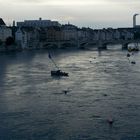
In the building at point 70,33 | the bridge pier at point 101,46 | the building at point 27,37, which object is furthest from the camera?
the building at point 70,33

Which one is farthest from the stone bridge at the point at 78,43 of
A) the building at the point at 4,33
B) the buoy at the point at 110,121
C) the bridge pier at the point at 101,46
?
the buoy at the point at 110,121

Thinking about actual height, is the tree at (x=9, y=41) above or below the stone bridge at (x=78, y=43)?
above

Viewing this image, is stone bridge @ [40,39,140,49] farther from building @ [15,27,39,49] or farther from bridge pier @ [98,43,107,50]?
building @ [15,27,39,49]

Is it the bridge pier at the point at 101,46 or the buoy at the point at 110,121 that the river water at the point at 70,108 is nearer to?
the buoy at the point at 110,121

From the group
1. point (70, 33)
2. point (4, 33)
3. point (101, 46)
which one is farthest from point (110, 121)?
point (70, 33)

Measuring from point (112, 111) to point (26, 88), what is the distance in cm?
545

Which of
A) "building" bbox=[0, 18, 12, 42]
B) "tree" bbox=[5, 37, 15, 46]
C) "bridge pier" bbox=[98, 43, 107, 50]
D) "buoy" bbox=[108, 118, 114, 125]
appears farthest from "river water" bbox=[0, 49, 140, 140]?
"building" bbox=[0, 18, 12, 42]

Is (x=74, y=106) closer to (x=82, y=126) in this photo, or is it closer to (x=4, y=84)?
(x=82, y=126)

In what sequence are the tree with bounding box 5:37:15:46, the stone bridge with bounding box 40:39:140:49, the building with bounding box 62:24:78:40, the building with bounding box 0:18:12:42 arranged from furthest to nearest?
the building with bounding box 62:24:78:40 → the stone bridge with bounding box 40:39:140:49 → the building with bounding box 0:18:12:42 → the tree with bounding box 5:37:15:46

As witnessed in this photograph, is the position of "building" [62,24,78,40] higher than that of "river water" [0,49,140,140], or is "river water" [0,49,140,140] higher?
"building" [62,24,78,40]

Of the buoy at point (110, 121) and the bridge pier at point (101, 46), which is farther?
the bridge pier at point (101, 46)

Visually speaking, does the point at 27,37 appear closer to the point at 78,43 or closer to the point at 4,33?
the point at 4,33

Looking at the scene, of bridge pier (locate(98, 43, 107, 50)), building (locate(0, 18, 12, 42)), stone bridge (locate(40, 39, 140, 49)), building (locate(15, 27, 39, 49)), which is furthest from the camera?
building (locate(15, 27, 39, 49))

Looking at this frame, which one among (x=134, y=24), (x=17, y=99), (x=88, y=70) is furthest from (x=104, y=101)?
(x=134, y=24)
